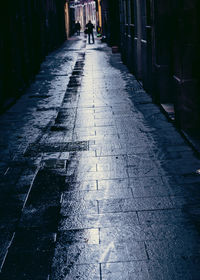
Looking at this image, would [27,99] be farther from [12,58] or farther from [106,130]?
[106,130]

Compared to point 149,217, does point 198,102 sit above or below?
above

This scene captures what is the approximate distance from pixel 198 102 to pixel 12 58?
8.25 m

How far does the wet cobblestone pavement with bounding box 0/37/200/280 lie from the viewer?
4.09 m

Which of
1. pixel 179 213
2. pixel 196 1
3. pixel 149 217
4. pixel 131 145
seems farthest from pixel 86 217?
pixel 196 1

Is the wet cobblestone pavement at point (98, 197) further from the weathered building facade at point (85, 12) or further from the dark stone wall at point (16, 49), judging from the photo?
the weathered building facade at point (85, 12)

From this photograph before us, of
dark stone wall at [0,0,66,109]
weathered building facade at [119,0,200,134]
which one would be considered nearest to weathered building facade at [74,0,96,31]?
dark stone wall at [0,0,66,109]

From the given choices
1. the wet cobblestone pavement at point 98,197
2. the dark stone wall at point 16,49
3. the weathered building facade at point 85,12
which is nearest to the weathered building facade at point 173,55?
the wet cobblestone pavement at point 98,197

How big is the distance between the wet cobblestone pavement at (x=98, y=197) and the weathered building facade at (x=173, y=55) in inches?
18.0

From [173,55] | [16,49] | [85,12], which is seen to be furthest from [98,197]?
[85,12]

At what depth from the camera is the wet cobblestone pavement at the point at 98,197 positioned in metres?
4.09

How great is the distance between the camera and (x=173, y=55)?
9.57 meters

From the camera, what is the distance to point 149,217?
4.97 meters

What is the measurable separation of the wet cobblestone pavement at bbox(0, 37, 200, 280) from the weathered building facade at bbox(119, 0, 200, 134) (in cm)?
46

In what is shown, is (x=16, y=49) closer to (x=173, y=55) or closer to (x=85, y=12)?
(x=173, y=55)
